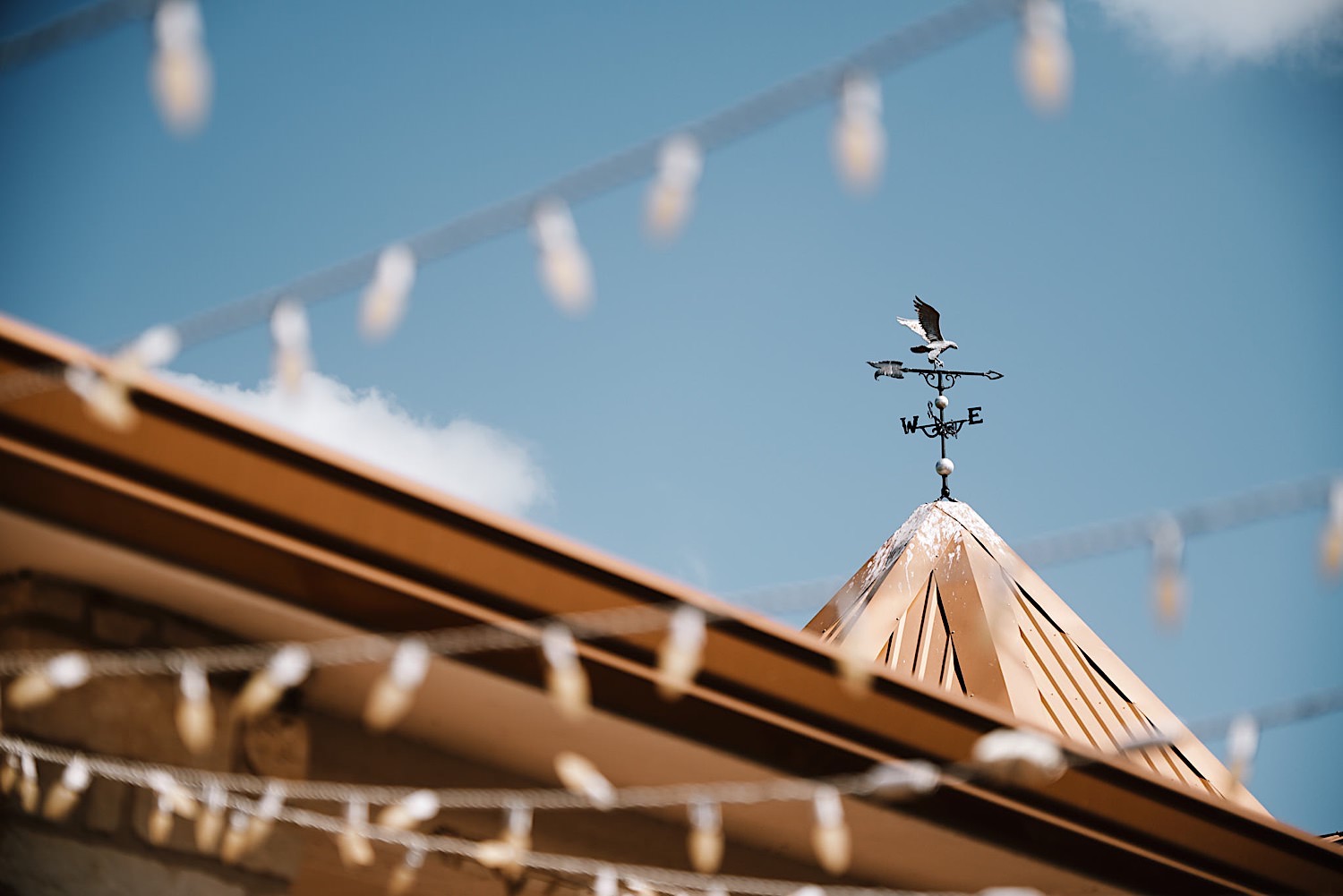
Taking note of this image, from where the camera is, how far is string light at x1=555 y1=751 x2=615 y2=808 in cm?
291

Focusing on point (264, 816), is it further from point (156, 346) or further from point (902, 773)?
point (902, 773)

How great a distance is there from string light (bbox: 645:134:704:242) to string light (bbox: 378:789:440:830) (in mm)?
1417

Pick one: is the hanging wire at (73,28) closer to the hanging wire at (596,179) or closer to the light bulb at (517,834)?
the hanging wire at (596,179)

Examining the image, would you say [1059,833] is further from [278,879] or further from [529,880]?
[278,879]

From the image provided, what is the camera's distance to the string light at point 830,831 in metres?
2.60

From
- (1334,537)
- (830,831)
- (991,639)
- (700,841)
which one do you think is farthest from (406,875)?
(991,639)

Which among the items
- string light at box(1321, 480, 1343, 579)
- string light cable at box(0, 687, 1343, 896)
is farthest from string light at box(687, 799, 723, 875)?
string light at box(1321, 480, 1343, 579)

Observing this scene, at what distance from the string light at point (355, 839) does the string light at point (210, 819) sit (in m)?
0.28

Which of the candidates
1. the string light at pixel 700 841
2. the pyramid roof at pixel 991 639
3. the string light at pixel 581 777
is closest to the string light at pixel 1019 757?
Answer: the string light at pixel 700 841

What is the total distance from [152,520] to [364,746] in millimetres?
855

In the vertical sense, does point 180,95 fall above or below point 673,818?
above

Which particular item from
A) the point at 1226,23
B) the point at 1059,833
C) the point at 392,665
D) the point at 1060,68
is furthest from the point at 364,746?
the point at 1226,23

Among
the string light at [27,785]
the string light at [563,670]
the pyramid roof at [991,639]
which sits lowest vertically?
the string light at [27,785]

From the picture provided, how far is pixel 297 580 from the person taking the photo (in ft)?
8.36
